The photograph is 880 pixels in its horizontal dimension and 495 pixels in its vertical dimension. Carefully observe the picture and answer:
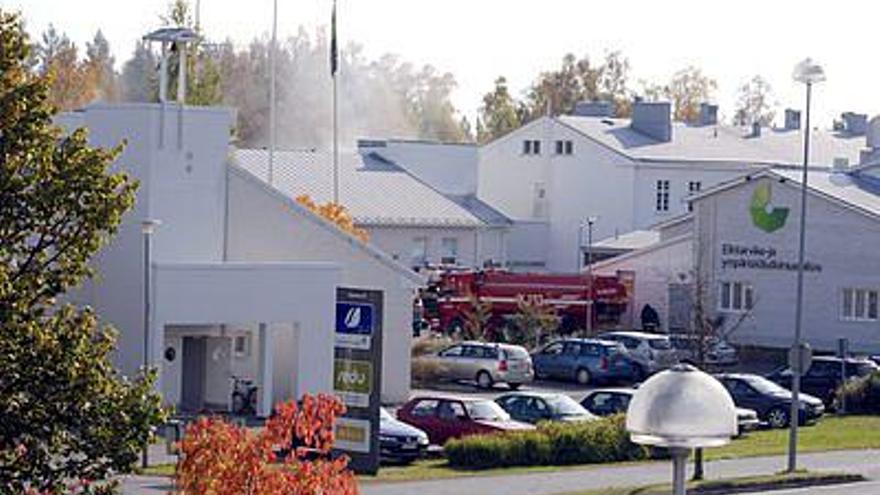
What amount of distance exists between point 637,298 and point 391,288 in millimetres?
23730

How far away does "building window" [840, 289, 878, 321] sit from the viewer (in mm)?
65125

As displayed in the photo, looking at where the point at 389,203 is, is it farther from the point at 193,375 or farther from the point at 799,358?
the point at 799,358

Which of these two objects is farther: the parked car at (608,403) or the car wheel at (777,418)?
the car wheel at (777,418)

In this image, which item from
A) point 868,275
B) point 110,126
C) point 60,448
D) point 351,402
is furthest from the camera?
point 868,275

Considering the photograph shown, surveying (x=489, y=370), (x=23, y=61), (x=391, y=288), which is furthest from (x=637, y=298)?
(x=23, y=61)

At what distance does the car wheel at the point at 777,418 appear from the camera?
48.8 m

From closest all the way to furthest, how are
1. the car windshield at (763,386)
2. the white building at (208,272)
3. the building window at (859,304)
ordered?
1. the white building at (208,272)
2. the car windshield at (763,386)
3. the building window at (859,304)

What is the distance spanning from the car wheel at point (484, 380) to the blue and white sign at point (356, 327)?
20.3 meters

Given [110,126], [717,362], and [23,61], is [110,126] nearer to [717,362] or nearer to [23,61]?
[717,362]

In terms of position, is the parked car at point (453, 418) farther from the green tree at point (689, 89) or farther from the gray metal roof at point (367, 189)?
the green tree at point (689, 89)

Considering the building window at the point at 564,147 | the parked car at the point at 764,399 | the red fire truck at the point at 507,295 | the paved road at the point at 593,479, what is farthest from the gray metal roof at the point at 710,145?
the paved road at the point at 593,479

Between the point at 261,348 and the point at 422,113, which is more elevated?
the point at 422,113

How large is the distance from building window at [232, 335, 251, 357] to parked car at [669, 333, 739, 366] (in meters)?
10.1

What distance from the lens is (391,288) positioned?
50.3m
